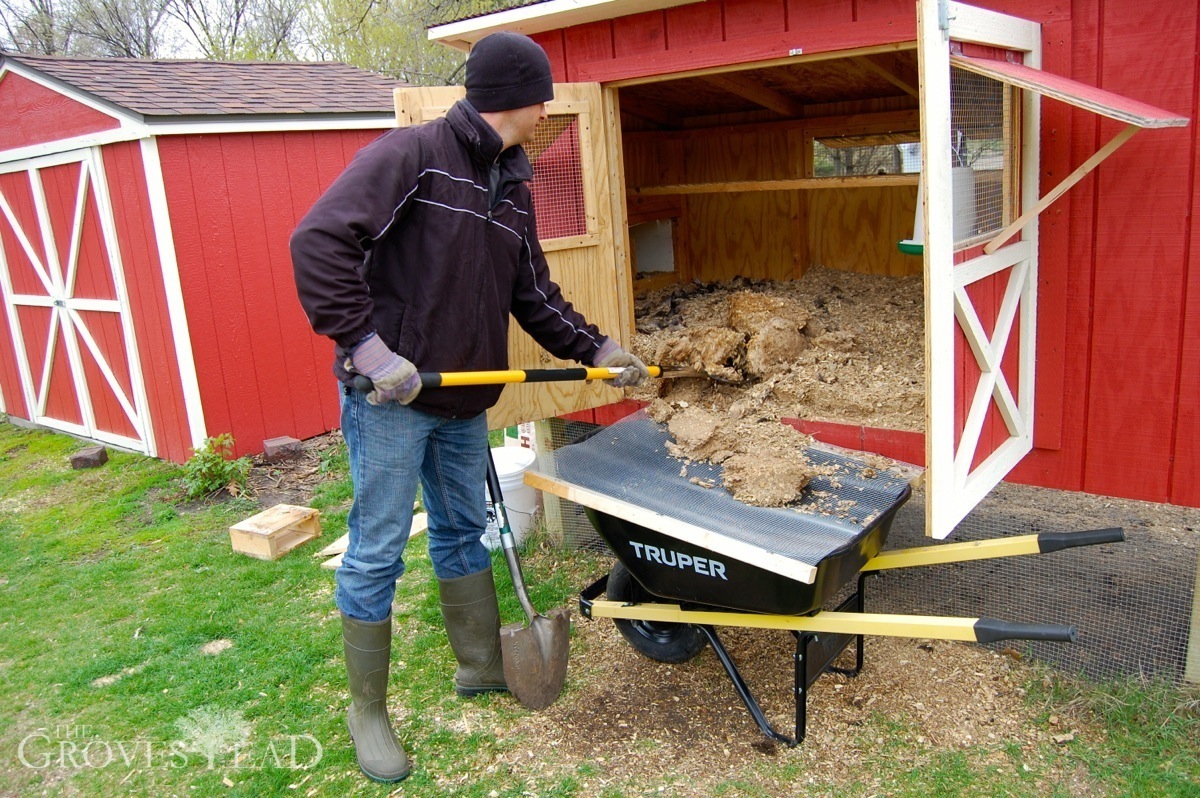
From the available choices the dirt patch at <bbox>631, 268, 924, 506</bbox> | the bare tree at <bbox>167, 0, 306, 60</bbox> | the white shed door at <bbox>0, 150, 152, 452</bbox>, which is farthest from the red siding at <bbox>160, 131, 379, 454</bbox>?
the bare tree at <bbox>167, 0, 306, 60</bbox>

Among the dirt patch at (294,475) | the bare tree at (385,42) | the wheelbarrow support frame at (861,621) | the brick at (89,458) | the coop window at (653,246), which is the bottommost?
the dirt patch at (294,475)

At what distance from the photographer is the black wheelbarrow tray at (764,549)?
8.04 feet

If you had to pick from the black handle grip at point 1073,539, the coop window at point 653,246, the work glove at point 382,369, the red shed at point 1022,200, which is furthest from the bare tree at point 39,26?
the black handle grip at point 1073,539

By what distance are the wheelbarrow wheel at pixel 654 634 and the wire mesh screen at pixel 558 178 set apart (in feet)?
4.24

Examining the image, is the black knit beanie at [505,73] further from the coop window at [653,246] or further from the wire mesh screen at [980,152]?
the coop window at [653,246]

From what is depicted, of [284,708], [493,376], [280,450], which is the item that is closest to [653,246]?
[280,450]

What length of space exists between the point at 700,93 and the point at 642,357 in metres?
1.90

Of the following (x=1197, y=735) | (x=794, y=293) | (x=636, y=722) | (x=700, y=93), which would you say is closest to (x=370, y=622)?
(x=636, y=722)

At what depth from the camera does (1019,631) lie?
7.37 ft

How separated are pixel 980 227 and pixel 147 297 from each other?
538cm

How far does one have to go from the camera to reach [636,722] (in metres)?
3.13

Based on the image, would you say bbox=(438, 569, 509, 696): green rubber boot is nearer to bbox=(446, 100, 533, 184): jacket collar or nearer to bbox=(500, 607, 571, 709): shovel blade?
bbox=(500, 607, 571, 709): shovel blade

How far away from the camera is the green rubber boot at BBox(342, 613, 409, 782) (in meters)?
2.84

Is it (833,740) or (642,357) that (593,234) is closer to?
(642,357)
